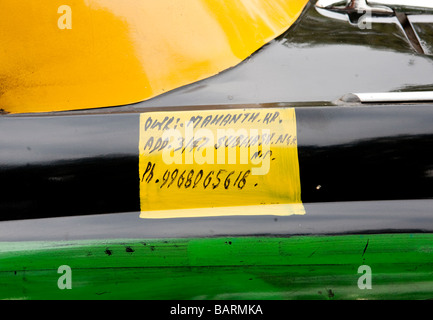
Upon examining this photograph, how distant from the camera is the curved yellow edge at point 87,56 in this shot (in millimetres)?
1682

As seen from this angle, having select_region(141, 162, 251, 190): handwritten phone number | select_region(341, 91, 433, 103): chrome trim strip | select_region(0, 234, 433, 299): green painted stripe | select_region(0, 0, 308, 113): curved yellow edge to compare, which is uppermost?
select_region(0, 0, 308, 113): curved yellow edge

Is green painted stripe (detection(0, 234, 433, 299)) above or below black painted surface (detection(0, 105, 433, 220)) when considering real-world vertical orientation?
below

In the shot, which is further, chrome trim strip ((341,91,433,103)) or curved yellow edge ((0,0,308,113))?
curved yellow edge ((0,0,308,113))

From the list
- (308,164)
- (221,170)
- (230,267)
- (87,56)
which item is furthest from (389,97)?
(87,56)

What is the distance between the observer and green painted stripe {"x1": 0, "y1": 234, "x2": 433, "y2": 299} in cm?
150

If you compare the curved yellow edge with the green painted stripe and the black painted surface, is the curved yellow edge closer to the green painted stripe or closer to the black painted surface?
the black painted surface

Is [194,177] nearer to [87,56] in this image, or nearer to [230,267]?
[230,267]

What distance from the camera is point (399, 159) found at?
153 cm

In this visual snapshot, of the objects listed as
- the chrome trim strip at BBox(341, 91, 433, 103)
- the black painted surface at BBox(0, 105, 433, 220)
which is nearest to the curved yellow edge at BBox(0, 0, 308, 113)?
the black painted surface at BBox(0, 105, 433, 220)

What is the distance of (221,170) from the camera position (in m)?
1.53

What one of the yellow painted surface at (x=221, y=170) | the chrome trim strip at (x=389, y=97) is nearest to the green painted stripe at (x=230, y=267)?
the yellow painted surface at (x=221, y=170)

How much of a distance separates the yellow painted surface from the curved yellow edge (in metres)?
0.24

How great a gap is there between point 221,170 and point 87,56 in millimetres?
563
